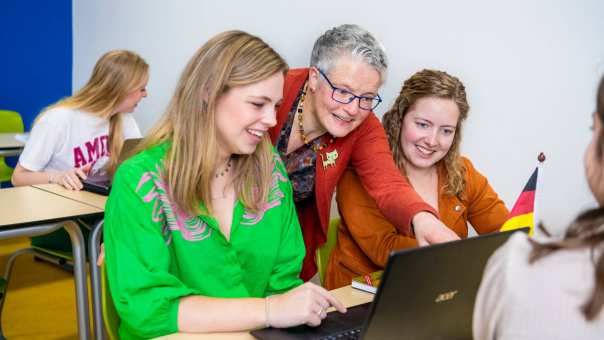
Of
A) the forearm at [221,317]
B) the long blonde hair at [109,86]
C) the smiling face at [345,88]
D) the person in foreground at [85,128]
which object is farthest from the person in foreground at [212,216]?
the long blonde hair at [109,86]

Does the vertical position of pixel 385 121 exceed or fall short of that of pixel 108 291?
it exceeds it

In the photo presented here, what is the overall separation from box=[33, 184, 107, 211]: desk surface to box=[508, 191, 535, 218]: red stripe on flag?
1.54 metres

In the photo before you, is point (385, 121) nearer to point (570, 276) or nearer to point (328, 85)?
point (328, 85)

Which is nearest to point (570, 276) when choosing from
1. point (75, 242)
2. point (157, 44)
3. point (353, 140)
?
point (353, 140)

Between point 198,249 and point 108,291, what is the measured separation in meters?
0.22

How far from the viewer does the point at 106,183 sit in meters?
2.60

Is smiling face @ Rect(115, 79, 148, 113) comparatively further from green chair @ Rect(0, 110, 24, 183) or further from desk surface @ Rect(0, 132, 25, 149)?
green chair @ Rect(0, 110, 24, 183)

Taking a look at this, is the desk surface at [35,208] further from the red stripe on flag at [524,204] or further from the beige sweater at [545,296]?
the beige sweater at [545,296]

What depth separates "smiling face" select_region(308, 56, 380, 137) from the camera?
1725mm

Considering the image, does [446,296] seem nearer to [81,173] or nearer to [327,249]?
[327,249]

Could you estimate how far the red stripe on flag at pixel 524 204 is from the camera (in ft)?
4.94

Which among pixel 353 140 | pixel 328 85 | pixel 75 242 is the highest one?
pixel 328 85

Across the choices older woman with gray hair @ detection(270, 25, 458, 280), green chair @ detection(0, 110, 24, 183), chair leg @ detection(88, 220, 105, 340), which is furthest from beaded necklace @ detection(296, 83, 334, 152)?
green chair @ detection(0, 110, 24, 183)

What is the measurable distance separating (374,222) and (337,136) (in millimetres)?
301
